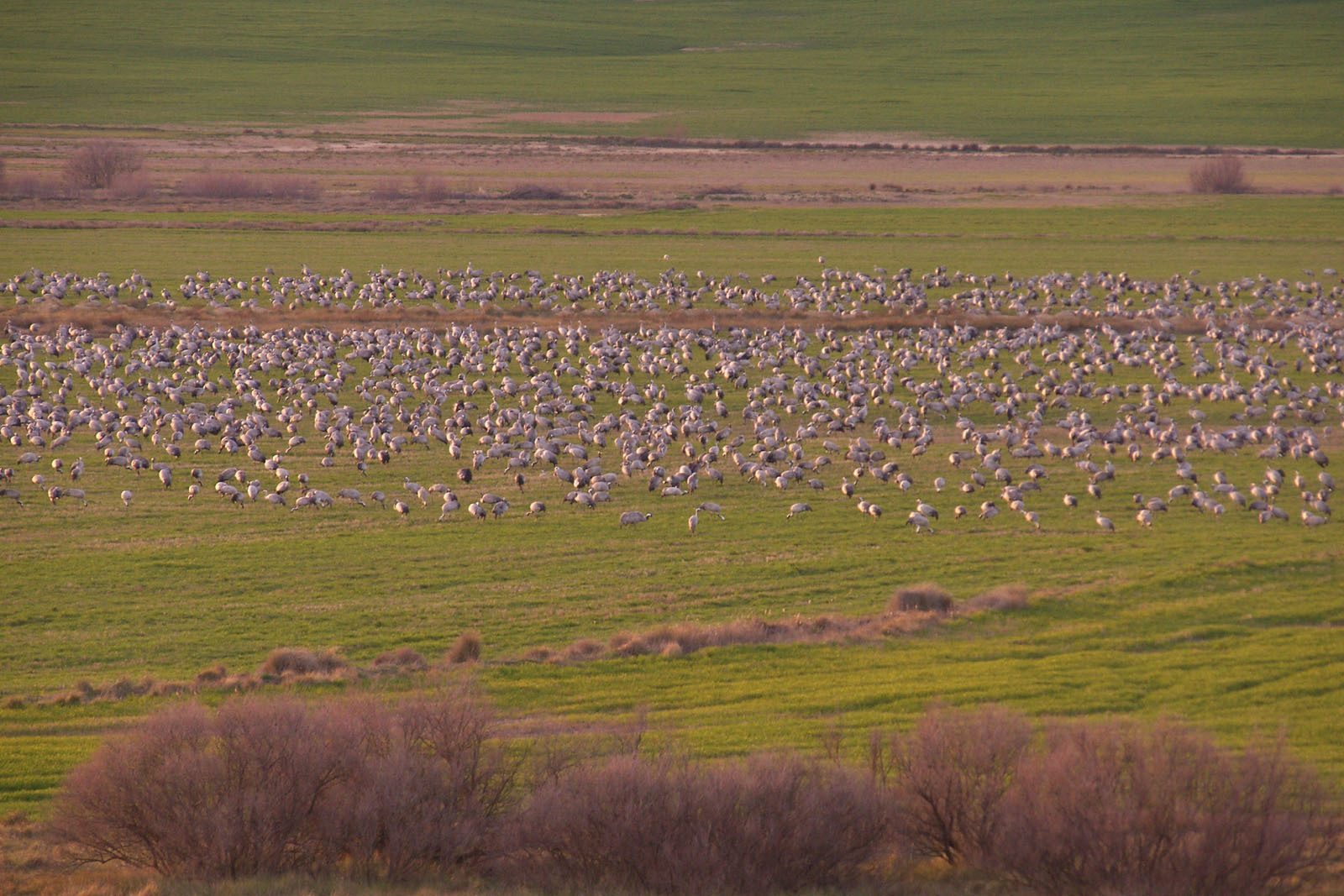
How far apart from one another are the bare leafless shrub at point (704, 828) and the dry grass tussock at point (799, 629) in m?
8.15

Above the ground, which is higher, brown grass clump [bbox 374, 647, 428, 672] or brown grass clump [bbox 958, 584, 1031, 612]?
brown grass clump [bbox 958, 584, 1031, 612]

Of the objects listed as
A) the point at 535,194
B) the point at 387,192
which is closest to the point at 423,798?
the point at 535,194

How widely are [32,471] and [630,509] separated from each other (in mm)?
17170

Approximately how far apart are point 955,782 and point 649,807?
3.61m

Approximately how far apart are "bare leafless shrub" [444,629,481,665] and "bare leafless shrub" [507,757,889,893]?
26.6 ft

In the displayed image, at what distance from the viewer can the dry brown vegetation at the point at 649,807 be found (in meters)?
15.5

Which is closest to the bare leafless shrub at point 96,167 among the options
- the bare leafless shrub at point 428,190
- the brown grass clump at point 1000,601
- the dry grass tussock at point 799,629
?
the bare leafless shrub at point 428,190

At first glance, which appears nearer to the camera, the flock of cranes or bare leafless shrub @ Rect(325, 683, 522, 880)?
bare leafless shrub @ Rect(325, 683, 522, 880)

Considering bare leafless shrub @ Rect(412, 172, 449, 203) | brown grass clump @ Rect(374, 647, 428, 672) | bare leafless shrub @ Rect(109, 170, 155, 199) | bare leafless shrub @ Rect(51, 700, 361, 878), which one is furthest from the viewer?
bare leafless shrub @ Rect(412, 172, 449, 203)

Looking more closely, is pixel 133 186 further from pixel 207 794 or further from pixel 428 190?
pixel 207 794

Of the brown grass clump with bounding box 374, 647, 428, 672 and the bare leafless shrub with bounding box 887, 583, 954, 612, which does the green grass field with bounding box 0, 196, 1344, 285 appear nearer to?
the bare leafless shrub with bounding box 887, 583, 954, 612

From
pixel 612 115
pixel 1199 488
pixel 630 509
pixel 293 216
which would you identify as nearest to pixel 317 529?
pixel 630 509

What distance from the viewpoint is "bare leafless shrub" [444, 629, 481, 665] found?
24562mm

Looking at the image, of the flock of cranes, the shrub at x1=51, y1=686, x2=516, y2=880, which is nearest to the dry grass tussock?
the flock of cranes
